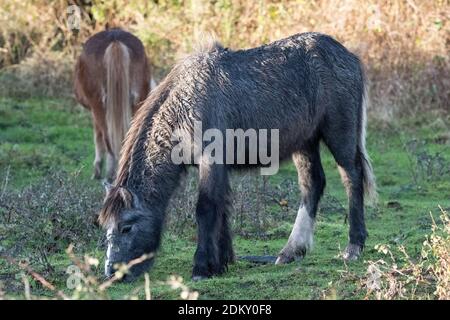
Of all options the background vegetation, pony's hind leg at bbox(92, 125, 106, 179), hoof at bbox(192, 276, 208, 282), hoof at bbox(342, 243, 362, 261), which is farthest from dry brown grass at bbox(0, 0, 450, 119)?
hoof at bbox(192, 276, 208, 282)

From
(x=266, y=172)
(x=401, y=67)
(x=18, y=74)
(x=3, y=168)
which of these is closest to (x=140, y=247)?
(x=266, y=172)

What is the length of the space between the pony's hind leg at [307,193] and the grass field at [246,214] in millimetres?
189

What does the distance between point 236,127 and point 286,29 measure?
28.0 feet

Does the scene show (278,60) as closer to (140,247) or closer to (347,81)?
(347,81)

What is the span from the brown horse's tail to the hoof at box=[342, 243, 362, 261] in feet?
13.6

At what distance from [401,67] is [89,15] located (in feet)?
20.6

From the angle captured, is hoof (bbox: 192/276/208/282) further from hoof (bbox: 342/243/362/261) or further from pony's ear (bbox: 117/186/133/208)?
hoof (bbox: 342/243/362/261)

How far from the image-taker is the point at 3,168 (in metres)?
12.5

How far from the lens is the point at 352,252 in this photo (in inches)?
319

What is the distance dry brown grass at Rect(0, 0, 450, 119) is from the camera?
47.0 feet

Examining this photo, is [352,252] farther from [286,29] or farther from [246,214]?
[286,29]

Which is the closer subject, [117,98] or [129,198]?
[129,198]

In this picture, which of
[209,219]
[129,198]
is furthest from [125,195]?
[209,219]

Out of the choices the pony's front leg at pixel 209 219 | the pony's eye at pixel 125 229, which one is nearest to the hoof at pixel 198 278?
the pony's front leg at pixel 209 219
